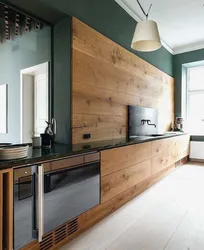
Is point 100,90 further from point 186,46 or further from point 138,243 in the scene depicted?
point 186,46

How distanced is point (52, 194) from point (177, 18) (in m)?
3.88

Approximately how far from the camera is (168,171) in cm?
410

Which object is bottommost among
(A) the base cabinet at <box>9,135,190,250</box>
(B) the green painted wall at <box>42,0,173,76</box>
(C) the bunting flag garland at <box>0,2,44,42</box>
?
(A) the base cabinet at <box>9,135,190,250</box>

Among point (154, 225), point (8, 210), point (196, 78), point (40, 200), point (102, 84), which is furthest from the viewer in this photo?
point (196, 78)

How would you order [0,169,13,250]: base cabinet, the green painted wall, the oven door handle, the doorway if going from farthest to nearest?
the doorway
the green painted wall
the oven door handle
[0,169,13,250]: base cabinet

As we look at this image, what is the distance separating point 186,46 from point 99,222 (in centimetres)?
492

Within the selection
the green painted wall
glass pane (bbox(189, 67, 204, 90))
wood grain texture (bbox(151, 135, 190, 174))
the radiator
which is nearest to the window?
glass pane (bbox(189, 67, 204, 90))

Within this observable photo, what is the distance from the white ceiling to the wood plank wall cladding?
0.79 metres

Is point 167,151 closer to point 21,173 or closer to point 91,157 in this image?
point 91,157

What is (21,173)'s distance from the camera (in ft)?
4.29

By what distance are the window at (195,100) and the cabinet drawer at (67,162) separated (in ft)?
15.4

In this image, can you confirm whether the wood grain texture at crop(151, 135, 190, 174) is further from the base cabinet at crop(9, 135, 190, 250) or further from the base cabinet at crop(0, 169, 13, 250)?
the base cabinet at crop(0, 169, 13, 250)

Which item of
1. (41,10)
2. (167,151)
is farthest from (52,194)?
(167,151)

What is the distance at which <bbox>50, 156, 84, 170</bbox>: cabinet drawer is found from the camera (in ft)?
5.04
